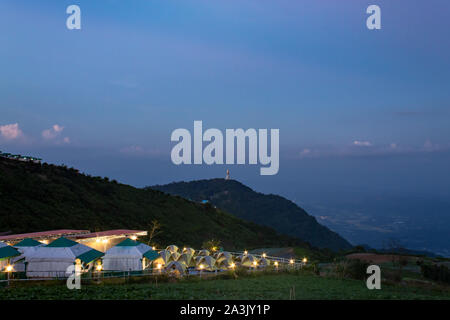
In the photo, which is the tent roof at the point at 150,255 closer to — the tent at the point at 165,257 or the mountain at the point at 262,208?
the tent at the point at 165,257

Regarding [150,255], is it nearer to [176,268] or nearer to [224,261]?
[176,268]

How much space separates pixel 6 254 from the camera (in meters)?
20.5

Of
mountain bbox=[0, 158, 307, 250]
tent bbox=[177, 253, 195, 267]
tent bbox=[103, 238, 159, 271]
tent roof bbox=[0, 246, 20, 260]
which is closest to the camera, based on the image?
tent roof bbox=[0, 246, 20, 260]

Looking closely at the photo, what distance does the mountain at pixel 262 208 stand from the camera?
121375 mm

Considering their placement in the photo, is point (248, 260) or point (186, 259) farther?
point (248, 260)

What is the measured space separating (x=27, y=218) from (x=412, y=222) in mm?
158319

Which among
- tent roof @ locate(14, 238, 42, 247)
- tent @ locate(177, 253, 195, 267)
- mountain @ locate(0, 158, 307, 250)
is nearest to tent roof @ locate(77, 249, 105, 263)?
tent roof @ locate(14, 238, 42, 247)

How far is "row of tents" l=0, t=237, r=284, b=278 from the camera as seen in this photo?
2127cm

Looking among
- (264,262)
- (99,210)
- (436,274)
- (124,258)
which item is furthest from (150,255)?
(99,210)

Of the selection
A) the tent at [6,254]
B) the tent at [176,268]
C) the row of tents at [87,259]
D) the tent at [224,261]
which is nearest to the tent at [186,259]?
the row of tents at [87,259]

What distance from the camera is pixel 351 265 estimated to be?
29469mm

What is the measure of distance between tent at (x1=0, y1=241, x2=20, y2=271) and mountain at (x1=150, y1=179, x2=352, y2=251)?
327ft

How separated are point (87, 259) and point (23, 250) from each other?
176 inches

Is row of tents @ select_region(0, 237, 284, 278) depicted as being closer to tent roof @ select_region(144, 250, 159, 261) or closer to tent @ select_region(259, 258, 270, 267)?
tent roof @ select_region(144, 250, 159, 261)
